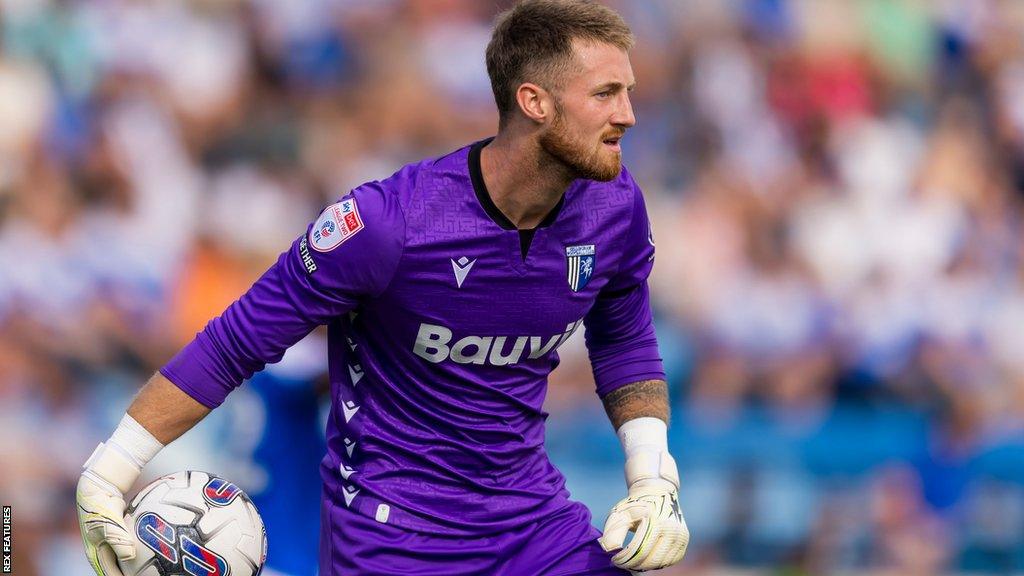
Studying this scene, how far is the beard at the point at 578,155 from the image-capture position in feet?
12.8

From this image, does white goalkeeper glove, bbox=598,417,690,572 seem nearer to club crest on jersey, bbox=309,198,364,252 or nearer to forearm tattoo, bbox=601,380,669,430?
forearm tattoo, bbox=601,380,669,430

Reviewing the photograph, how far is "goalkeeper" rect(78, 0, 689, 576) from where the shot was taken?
3.89 m

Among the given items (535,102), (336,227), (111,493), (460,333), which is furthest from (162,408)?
(535,102)

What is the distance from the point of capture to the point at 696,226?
8.58 m

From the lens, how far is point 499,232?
394 centimetres

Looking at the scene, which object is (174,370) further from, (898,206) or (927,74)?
(927,74)

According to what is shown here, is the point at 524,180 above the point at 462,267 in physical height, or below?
above

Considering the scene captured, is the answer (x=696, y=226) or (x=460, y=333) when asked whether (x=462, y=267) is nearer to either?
(x=460, y=333)

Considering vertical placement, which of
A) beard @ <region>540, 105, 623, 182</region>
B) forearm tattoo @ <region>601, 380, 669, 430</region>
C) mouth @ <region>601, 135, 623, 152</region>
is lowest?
forearm tattoo @ <region>601, 380, 669, 430</region>

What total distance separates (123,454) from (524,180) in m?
1.34

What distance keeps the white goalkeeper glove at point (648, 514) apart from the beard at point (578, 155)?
0.81m

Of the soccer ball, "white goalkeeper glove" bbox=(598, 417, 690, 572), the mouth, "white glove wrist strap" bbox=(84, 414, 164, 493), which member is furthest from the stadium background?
the mouth

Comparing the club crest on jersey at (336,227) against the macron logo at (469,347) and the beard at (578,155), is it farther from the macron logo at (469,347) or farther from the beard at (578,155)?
the beard at (578,155)

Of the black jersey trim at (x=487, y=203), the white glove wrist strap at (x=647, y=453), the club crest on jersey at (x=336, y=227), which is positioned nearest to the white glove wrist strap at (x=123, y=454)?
the club crest on jersey at (x=336, y=227)
